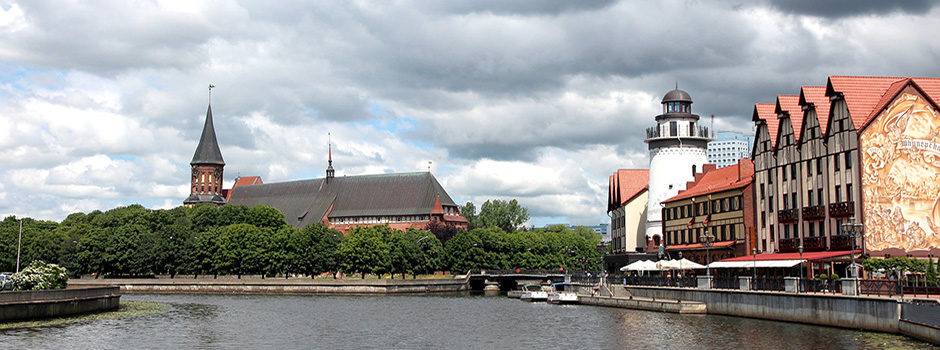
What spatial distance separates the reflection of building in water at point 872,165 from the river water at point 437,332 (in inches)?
524

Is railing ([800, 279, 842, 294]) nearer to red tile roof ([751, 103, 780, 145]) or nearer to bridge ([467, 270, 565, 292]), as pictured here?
red tile roof ([751, 103, 780, 145])

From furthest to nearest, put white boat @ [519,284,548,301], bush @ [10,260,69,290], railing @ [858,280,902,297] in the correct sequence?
white boat @ [519,284,548,301] → bush @ [10,260,69,290] → railing @ [858,280,902,297]

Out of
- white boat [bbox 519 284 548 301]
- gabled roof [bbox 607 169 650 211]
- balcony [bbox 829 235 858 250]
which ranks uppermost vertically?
gabled roof [bbox 607 169 650 211]

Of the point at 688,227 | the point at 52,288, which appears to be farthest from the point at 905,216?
the point at 52,288

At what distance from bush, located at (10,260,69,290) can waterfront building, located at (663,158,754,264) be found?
5343 centimetres

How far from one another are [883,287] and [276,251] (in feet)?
340

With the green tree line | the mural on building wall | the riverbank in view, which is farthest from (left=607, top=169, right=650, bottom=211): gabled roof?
the mural on building wall

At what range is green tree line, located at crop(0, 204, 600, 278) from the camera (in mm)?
140625

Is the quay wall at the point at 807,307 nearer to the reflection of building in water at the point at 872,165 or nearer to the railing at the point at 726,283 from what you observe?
the railing at the point at 726,283

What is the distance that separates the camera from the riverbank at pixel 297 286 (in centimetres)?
12575

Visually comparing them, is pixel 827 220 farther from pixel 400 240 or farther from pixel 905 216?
pixel 400 240

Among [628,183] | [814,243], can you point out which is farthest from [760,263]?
[628,183]

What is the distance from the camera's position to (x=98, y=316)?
2712 inches

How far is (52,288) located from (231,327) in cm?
1544
